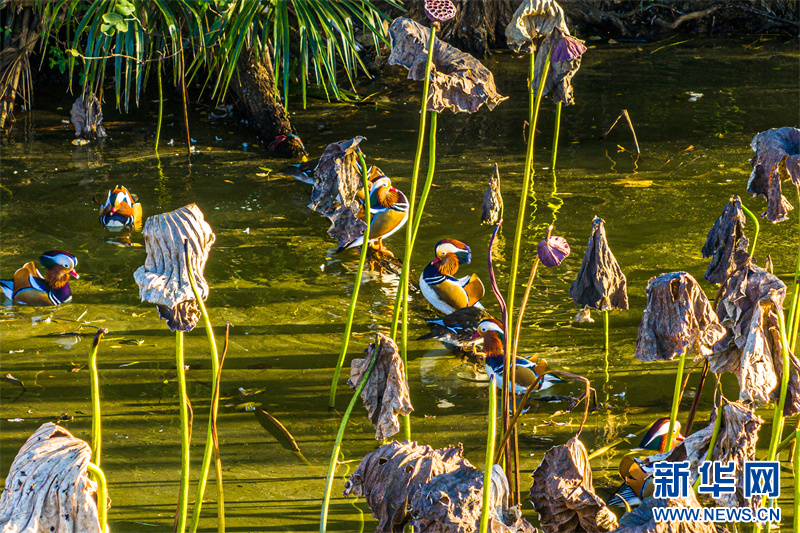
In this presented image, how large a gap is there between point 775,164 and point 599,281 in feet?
1.44

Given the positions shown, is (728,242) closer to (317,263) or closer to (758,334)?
(758,334)

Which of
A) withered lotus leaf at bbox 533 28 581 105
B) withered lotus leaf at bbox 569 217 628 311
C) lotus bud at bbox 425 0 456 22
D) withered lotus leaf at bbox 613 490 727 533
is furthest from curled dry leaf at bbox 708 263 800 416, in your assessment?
lotus bud at bbox 425 0 456 22

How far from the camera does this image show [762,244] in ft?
12.2

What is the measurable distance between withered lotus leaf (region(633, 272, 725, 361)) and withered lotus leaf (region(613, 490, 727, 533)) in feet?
0.86

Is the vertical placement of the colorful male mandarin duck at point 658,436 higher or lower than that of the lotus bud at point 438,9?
lower

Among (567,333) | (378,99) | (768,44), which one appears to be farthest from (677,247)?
(768,44)

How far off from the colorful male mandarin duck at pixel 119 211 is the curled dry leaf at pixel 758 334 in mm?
A: 3038

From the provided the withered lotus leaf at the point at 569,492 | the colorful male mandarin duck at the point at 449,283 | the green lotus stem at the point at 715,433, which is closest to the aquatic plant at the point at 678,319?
the green lotus stem at the point at 715,433

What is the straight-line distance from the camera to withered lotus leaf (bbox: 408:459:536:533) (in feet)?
3.77

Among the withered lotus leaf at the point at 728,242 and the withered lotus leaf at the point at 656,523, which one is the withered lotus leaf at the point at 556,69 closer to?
the withered lotus leaf at the point at 728,242

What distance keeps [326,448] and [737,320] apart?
134 cm

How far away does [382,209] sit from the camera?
3393mm

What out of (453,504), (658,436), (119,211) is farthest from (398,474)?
(119,211)

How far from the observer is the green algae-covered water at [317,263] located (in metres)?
2.36
